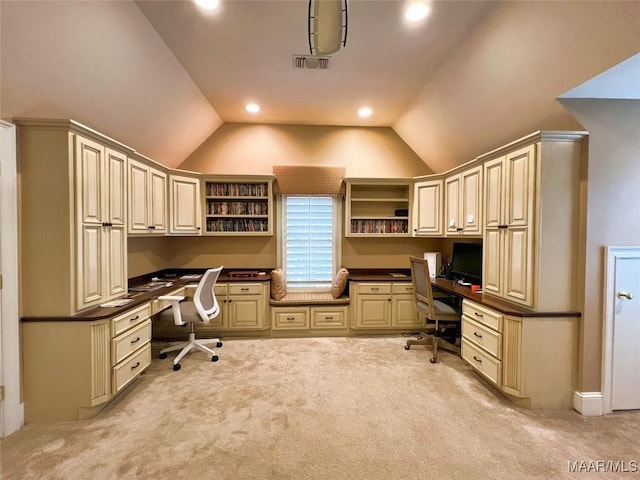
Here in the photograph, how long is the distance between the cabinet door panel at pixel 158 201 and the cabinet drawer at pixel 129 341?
1234mm

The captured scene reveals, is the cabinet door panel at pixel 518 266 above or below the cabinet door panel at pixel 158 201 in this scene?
below

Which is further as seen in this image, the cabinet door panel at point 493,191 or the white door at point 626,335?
the cabinet door panel at point 493,191

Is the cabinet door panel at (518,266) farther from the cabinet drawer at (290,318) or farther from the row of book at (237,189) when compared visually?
the row of book at (237,189)

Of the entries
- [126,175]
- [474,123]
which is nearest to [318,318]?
[126,175]

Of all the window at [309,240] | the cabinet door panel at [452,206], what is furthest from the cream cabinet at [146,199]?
the cabinet door panel at [452,206]

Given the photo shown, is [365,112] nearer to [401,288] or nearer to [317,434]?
[401,288]

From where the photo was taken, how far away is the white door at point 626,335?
2199 millimetres

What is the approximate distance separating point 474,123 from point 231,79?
9.02 feet

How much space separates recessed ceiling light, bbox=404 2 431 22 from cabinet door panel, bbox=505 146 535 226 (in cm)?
138

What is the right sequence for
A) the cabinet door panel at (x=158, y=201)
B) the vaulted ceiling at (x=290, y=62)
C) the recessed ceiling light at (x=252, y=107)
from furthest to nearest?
the recessed ceiling light at (x=252, y=107)
the cabinet door panel at (x=158, y=201)
the vaulted ceiling at (x=290, y=62)

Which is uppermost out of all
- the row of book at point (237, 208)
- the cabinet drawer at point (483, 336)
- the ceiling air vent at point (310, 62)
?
the ceiling air vent at point (310, 62)

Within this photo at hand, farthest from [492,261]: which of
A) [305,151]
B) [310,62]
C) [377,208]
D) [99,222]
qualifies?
[99,222]

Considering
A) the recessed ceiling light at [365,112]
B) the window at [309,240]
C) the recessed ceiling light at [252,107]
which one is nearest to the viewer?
the recessed ceiling light at [252,107]

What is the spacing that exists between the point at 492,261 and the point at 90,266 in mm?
3647
